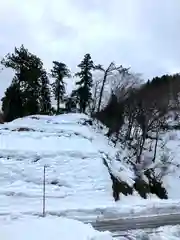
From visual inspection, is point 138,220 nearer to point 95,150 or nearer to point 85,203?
point 85,203

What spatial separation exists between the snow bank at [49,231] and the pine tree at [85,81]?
3885 cm

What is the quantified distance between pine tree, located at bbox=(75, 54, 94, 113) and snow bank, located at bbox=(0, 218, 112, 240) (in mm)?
38854

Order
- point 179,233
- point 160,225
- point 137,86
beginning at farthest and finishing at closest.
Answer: point 137,86 < point 160,225 < point 179,233

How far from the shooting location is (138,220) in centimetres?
2094

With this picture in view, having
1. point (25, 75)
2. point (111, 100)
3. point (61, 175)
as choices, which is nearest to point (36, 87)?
point (25, 75)

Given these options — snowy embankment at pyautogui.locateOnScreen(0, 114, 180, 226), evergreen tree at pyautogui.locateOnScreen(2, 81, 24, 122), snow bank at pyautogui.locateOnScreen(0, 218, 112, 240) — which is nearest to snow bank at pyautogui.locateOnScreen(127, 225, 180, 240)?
snow bank at pyautogui.locateOnScreen(0, 218, 112, 240)

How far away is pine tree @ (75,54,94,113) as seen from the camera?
179 ft


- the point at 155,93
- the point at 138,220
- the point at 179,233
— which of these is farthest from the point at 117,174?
the point at 155,93

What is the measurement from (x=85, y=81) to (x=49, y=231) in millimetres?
41917

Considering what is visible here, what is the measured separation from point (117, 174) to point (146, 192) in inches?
112

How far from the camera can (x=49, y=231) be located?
45.7 ft

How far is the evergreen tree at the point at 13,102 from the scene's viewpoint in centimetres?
4553

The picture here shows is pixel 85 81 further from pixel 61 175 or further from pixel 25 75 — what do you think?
pixel 61 175

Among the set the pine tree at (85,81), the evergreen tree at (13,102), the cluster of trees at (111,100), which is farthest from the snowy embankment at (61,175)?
the pine tree at (85,81)
